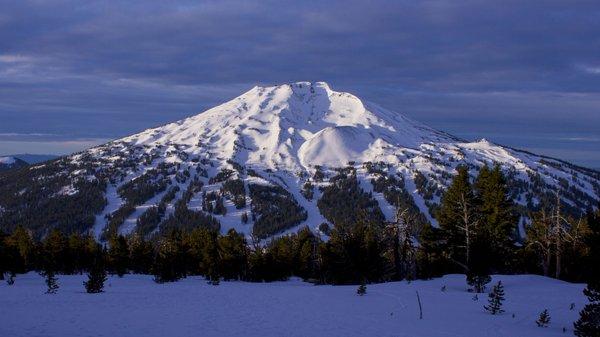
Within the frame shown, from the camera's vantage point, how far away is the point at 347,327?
21.9 metres

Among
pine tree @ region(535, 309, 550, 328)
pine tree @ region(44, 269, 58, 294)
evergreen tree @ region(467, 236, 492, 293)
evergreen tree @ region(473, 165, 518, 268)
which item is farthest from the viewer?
evergreen tree @ region(473, 165, 518, 268)

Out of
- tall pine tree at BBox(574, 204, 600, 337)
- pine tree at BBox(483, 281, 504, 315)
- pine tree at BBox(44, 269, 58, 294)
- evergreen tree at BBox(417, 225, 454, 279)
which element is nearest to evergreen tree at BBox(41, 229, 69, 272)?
pine tree at BBox(44, 269, 58, 294)

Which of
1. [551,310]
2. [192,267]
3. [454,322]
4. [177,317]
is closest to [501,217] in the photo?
[551,310]

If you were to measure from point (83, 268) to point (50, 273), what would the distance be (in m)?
41.7

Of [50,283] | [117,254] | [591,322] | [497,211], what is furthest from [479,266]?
[117,254]

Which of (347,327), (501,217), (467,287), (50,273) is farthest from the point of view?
(501,217)

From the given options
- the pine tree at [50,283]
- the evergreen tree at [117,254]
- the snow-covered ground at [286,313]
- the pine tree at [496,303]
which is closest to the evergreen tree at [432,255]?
the snow-covered ground at [286,313]

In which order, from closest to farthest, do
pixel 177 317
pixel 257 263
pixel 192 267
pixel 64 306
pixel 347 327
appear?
pixel 347 327 → pixel 177 317 → pixel 64 306 → pixel 257 263 → pixel 192 267

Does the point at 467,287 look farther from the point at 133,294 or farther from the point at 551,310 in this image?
the point at 133,294

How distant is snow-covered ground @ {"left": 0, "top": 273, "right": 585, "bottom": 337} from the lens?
2080cm

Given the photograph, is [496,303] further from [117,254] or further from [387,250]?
[117,254]

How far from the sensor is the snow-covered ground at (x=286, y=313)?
68.2 ft

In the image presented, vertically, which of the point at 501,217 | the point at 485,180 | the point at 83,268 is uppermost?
the point at 485,180

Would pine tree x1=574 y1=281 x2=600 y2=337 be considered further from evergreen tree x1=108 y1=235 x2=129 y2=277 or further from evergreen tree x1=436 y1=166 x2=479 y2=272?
evergreen tree x1=108 y1=235 x2=129 y2=277
